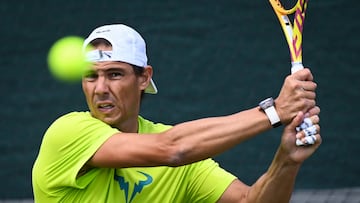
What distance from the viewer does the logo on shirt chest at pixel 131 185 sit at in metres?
4.44

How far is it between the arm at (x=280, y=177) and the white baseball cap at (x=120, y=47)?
716 millimetres

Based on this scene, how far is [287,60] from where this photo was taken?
268 inches

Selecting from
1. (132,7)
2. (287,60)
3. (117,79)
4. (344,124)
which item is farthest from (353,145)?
(117,79)

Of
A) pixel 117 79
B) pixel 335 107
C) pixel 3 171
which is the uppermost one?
pixel 117 79

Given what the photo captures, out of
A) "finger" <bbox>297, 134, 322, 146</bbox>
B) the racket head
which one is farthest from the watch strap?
the racket head

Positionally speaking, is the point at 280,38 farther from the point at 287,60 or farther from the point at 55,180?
the point at 55,180

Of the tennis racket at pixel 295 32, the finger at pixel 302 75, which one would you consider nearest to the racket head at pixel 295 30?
the tennis racket at pixel 295 32

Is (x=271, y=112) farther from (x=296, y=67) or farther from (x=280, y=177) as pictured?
(x=280, y=177)

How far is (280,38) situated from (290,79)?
286cm

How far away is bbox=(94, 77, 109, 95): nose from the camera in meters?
4.44

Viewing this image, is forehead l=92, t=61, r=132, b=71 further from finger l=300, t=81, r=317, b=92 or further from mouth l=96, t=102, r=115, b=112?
finger l=300, t=81, r=317, b=92

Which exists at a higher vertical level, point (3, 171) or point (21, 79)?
point (21, 79)

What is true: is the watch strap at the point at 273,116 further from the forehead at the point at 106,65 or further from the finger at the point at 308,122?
the forehead at the point at 106,65

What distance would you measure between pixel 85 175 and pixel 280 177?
809 mm
